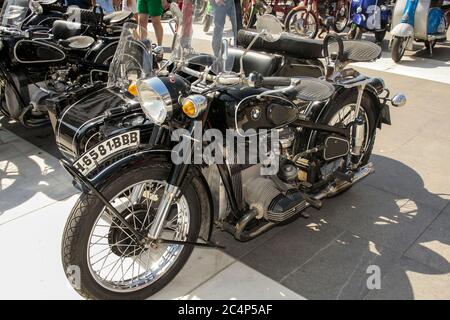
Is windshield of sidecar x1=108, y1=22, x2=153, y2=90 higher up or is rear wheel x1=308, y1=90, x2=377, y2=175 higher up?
windshield of sidecar x1=108, y1=22, x2=153, y2=90

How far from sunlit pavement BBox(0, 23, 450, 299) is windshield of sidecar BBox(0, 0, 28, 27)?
55.0 inches

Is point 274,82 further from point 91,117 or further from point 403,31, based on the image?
point 403,31

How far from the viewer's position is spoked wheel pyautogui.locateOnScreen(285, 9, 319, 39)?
943 cm

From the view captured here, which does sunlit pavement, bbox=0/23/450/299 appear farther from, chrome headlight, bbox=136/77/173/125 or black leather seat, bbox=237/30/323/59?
black leather seat, bbox=237/30/323/59

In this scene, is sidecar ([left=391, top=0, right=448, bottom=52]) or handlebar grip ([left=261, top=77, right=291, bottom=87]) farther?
sidecar ([left=391, top=0, right=448, bottom=52])

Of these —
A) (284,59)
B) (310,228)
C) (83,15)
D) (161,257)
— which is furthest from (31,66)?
(310,228)

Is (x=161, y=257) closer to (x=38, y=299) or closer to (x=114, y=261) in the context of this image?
(x=114, y=261)

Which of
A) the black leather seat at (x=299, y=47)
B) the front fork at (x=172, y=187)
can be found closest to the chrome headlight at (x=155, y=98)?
the front fork at (x=172, y=187)

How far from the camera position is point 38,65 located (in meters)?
4.23

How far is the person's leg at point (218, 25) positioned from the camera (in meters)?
2.31

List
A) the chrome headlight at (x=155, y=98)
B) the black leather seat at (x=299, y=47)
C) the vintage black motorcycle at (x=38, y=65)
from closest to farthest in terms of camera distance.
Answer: the chrome headlight at (x=155, y=98) < the black leather seat at (x=299, y=47) < the vintage black motorcycle at (x=38, y=65)

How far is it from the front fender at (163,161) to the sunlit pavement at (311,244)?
381 millimetres

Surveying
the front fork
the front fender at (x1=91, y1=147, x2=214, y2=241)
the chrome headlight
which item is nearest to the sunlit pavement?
the front fender at (x1=91, y1=147, x2=214, y2=241)

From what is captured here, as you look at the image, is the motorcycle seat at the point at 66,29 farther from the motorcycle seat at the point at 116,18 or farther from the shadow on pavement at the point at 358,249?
the shadow on pavement at the point at 358,249
